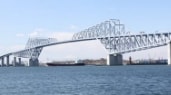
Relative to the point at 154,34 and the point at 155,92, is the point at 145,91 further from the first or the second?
the point at 154,34

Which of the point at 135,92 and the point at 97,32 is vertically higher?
the point at 97,32

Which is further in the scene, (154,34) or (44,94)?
(154,34)

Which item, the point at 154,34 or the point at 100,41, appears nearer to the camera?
the point at 154,34

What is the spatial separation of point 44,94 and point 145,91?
27.1 ft

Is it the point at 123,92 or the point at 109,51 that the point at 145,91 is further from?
the point at 109,51

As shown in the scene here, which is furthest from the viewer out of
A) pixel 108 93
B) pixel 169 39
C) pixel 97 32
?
pixel 97 32


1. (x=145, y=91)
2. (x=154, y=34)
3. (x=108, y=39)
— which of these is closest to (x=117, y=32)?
(x=108, y=39)

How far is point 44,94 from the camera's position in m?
41.9

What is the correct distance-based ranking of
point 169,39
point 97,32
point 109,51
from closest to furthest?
point 169,39
point 109,51
point 97,32

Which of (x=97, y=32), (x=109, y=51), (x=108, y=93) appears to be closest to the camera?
(x=108, y=93)

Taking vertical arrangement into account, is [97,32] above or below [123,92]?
above

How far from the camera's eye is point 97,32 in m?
191

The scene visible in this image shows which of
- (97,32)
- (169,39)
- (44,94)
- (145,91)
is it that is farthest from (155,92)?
(97,32)

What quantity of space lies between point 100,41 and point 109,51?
11.5m
